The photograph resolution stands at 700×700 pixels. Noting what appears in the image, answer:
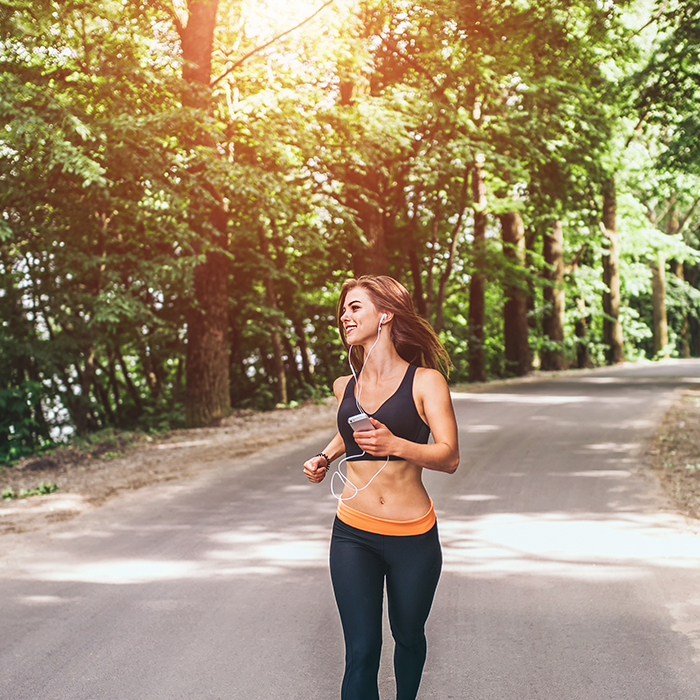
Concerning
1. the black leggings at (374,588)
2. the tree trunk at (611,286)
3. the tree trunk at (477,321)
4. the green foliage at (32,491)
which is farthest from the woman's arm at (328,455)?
the tree trunk at (611,286)

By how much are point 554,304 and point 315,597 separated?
30479mm

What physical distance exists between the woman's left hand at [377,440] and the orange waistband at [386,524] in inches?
15.7

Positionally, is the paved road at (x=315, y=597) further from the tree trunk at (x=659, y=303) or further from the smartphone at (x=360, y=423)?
the tree trunk at (x=659, y=303)

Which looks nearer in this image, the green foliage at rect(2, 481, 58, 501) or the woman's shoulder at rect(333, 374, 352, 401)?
the woman's shoulder at rect(333, 374, 352, 401)

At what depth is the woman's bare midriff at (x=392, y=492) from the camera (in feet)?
10.0

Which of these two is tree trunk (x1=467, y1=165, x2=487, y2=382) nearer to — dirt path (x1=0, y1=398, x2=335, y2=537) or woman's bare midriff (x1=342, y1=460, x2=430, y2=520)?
dirt path (x1=0, y1=398, x2=335, y2=537)

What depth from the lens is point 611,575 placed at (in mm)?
5727

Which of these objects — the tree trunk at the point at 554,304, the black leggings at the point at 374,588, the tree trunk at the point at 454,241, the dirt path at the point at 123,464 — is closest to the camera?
the black leggings at the point at 374,588

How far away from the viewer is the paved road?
408 cm

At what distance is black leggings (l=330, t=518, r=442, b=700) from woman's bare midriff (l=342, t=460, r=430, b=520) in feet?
0.30

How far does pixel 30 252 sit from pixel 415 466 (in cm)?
1359

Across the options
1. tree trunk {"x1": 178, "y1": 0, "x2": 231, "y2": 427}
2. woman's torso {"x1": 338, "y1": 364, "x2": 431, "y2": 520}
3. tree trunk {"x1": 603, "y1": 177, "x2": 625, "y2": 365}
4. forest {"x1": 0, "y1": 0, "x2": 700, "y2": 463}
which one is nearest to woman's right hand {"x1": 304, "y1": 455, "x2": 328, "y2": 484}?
woman's torso {"x1": 338, "y1": 364, "x2": 431, "y2": 520}

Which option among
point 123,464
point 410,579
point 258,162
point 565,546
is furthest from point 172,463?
point 410,579

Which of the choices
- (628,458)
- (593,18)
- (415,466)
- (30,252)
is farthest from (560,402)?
(415,466)
